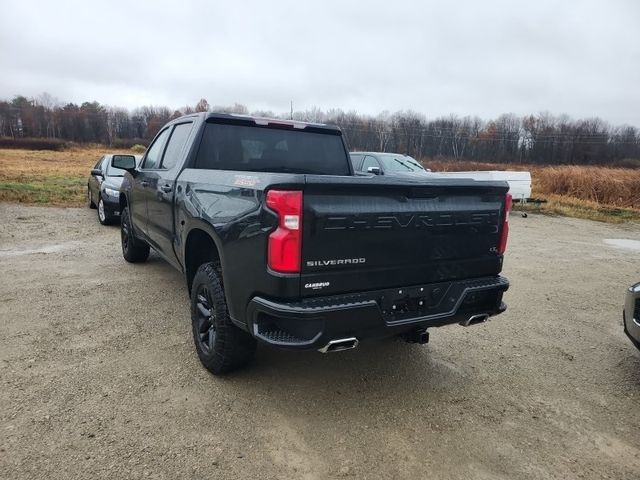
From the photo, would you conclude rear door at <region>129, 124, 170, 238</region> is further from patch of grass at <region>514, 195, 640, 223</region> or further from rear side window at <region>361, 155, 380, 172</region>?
patch of grass at <region>514, 195, 640, 223</region>

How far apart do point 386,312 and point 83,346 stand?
8.78 feet

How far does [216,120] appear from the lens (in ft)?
13.9

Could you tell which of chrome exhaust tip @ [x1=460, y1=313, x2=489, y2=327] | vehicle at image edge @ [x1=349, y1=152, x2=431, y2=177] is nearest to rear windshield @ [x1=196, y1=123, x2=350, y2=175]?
chrome exhaust tip @ [x1=460, y1=313, x2=489, y2=327]

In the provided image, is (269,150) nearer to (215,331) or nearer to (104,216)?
(215,331)

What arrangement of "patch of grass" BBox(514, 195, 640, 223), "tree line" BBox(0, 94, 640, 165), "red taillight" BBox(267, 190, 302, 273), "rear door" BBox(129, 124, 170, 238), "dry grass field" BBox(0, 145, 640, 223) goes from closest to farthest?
"red taillight" BBox(267, 190, 302, 273), "rear door" BBox(129, 124, 170, 238), "dry grass field" BBox(0, 145, 640, 223), "patch of grass" BBox(514, 195, 640, 223), "tree line" BBox(0, 94, 640, 165)

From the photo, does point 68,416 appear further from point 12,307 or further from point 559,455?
point 559,455

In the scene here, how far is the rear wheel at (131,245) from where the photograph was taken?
6387mm

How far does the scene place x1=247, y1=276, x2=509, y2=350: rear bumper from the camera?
103 inches

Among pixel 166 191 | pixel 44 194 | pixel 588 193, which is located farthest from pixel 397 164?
pixel 588 193

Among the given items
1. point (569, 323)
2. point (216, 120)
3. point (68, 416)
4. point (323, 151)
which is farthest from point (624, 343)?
point (68, 416)

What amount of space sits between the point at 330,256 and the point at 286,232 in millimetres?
304

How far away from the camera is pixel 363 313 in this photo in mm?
2721

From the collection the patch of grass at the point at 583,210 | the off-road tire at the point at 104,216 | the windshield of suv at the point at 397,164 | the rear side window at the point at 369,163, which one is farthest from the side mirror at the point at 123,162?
the patch of grass at the point at 583,210

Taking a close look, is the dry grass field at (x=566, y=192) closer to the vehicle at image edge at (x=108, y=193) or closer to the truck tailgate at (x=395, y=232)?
the vehicle at image edge at (x=108, y=193)
